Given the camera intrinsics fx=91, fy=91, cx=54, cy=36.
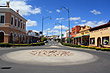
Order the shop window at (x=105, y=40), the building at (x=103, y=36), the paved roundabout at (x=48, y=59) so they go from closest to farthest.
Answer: the paved roundabout at (x=48, y=59) → the building at (x=103, y=36) → the shop window at (x=105, y=40)

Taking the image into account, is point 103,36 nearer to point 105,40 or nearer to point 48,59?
point 105,40

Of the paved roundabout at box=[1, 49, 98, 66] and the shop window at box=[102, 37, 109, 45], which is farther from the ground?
the shop window at box=[102, 37, 109, 45]

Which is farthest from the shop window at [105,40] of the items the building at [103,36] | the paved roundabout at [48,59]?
the paved roundabout at [48,59]

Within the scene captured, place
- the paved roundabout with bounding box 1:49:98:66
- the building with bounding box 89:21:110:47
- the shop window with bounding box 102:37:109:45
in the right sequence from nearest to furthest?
1. the paved roundabout with bounding box 1:49:98:66
2. the building with bounding box 89:21:110:47
3. the shop window with bounding box 102:37:109:45

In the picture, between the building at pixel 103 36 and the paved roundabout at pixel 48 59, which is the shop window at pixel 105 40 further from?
the paved roundabout at pixel 48 59

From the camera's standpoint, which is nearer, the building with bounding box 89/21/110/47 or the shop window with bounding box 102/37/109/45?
the building with bounding box 89/21/110/47

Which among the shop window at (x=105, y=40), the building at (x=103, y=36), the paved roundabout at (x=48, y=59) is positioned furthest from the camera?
the shop window at (x=105, y=40)

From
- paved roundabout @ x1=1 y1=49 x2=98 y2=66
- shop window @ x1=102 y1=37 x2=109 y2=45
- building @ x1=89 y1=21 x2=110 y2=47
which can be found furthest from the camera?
shop window @ x1=102 y1=37 x2=109 y2=45

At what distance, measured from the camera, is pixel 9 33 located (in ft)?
85.5

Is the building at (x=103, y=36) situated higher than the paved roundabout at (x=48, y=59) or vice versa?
the building at (x=103, y=36)

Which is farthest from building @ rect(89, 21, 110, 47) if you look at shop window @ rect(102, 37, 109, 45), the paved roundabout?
the paved roundabout

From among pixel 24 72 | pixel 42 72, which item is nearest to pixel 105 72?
pixel 42 72

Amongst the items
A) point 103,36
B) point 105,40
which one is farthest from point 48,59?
point 103,36

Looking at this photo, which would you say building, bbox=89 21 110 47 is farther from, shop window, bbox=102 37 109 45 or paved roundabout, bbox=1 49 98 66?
paved roundabout, bbox=1 49 98 66
